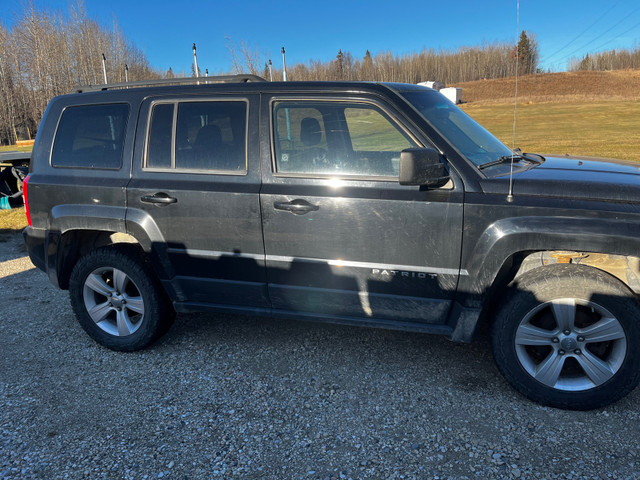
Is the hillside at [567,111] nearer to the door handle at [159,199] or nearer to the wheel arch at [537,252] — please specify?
the wheel arch at [537,252]

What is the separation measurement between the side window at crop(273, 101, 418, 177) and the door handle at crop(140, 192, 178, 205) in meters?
0.87

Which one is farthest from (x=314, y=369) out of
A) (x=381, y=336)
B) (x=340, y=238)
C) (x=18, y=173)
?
(x=18, y=173)

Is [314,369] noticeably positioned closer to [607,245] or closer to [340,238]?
[340,238]

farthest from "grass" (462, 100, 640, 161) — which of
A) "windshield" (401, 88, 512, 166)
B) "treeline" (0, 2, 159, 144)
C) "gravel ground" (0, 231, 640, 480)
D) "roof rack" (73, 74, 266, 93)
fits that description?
"treeline" (0, 2, 159, 144)

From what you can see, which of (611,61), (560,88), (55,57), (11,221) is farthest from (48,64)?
(611,61)

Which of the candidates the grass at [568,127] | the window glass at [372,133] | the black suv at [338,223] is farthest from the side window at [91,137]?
the grass at [568,127]

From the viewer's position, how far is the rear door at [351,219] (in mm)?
3057

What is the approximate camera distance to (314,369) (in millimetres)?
3580

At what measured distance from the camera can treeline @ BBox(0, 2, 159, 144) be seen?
39.9m

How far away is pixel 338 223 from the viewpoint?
3.19m

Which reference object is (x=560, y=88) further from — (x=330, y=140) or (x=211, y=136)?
(x=211, y=136)

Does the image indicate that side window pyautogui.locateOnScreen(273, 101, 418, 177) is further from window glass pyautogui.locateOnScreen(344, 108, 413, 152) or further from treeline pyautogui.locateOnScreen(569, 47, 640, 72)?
treeline pyautogui.locateOnScreen(569, 47, 640, 72)

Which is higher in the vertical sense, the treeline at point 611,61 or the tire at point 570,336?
the treeline at point 611,61

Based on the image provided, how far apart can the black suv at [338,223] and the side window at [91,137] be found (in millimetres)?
13
